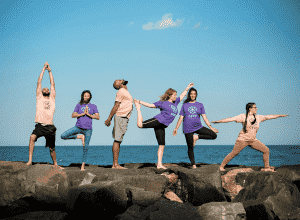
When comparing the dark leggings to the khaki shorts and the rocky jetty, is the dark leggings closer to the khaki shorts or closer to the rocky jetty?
the rocky jetty

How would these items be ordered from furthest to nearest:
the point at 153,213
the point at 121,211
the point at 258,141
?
the point at 258,141
the point at 121,211
the point at 153,213

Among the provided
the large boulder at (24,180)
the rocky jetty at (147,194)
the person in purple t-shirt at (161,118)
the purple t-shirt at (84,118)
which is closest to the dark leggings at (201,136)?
the person in purple t-shirt at (161,118)

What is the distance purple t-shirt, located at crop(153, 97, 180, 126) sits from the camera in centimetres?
641

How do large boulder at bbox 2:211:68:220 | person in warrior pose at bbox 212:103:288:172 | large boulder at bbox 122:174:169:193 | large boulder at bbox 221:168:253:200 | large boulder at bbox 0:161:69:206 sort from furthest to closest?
1. person in warrior pose at bbox 212:103:288:172
2. large boulder at bbox 221:168:253:200
3. large boulder at bbox 0:161:69:206
4. large boulder at bbox 122:174:169:193
5. large boulder at bbox 2:211:68:220

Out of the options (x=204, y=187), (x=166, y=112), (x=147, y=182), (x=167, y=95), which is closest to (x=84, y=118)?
(x=166, y=112)

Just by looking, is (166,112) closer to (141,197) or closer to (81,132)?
(81,132)

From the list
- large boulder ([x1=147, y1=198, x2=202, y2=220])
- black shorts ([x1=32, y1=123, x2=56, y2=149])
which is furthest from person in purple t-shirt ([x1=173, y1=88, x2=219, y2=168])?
black shorts ([x1=32, y1=123, x2=56, y2=149])

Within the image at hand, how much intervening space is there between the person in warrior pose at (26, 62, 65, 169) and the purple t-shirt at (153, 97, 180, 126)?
2.90 m

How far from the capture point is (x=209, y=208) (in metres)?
4.15

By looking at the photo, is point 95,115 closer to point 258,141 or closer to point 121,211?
point 121,211

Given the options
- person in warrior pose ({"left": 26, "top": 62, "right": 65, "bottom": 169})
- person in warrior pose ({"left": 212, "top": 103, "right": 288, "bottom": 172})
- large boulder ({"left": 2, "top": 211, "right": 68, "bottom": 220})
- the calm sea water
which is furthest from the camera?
the calm sea water

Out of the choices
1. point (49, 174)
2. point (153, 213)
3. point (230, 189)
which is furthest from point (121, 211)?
point (230, 189)

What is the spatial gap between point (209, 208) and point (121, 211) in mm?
1534

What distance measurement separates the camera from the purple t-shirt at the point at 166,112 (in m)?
6.41
